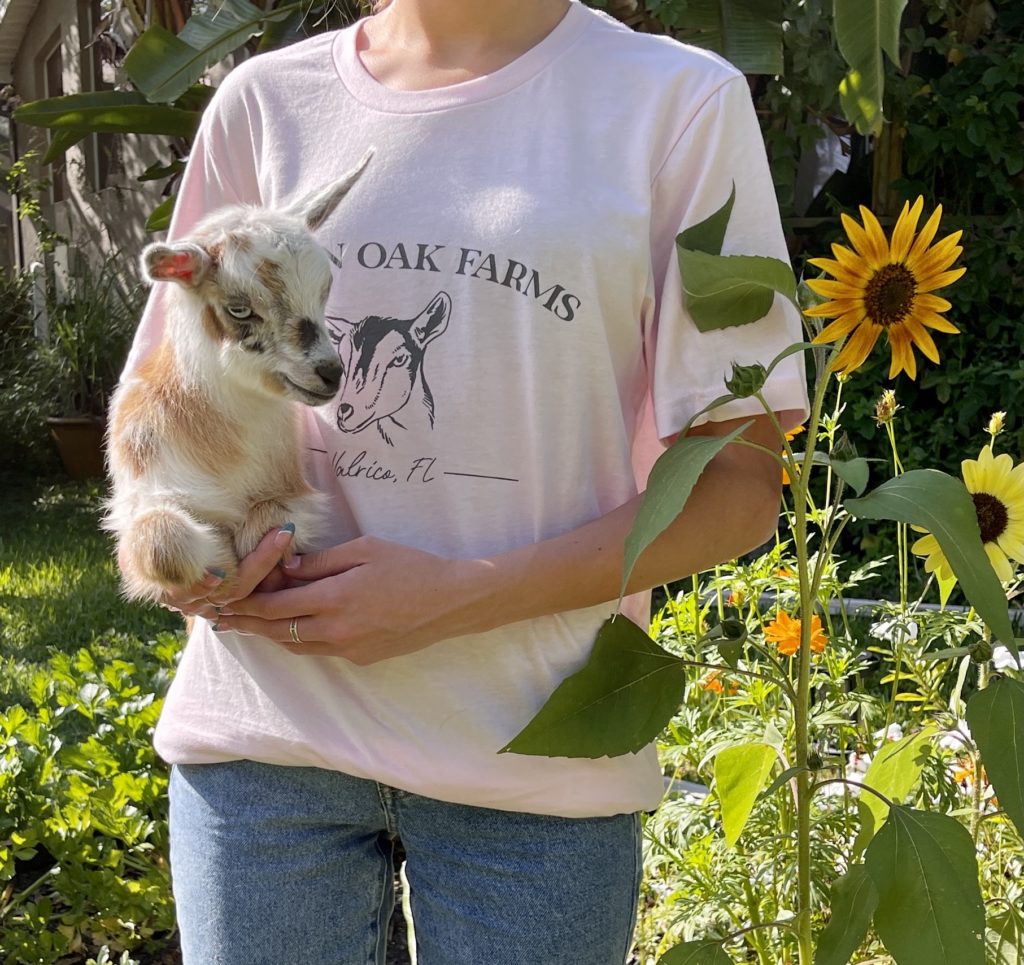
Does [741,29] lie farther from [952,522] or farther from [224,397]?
[952,522]

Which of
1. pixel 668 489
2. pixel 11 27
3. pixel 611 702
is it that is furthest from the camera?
pixel 11 27

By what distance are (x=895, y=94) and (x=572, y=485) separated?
16.9 ft

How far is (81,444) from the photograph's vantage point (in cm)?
938

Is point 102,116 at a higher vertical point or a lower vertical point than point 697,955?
higher

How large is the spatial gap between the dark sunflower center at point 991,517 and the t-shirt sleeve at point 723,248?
0.49m

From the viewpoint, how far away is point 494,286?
4.90 feet

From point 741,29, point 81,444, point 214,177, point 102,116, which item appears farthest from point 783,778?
point 81,444

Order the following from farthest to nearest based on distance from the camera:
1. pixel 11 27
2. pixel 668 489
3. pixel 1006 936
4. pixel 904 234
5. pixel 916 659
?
pixel 11 27, pixel 916 659, pixel 1006 936, pixel 904 234, pixel 668 489

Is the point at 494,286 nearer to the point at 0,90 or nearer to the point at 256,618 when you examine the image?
→ the point at 256,618

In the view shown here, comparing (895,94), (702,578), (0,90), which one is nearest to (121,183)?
(0,90)

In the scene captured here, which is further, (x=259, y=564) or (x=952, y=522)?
(x=259, y=564)

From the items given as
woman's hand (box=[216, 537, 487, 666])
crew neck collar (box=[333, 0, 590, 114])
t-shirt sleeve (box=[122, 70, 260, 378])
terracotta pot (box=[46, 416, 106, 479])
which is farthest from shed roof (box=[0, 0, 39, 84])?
woman's hand (box=[216, 537, 487, 666])

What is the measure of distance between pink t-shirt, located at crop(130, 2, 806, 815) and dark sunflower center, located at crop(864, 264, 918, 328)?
0.53 ft

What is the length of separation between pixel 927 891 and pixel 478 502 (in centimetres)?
71
